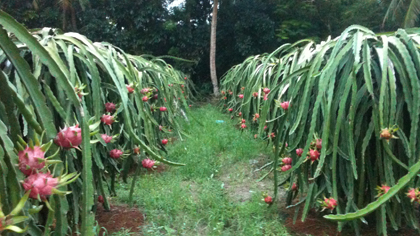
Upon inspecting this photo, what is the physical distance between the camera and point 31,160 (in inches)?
26.7

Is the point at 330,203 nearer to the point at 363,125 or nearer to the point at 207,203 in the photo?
the point at 363,125

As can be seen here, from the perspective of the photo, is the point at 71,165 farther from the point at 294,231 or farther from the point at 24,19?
the point at 24,19

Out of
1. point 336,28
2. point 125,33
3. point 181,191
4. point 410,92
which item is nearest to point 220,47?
point 125,33

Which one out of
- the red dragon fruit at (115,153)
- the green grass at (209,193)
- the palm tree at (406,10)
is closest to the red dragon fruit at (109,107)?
the red dragon fruit at (115,153)

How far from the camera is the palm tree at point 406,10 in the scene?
7.81 metres

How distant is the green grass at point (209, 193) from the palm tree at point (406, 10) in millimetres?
6064

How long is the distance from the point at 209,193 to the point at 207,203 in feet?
0.55

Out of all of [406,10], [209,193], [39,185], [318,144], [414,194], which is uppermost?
[406,10]

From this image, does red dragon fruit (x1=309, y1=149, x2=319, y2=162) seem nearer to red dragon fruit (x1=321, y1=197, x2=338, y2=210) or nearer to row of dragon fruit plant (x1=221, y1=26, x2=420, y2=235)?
row of dragon fruit plant (x1=221, y1=26, x2=420, y2=235)

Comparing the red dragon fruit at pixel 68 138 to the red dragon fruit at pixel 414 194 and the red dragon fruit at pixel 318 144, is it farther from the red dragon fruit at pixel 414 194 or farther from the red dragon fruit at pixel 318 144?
the red dragon fruit at pixel 414 194

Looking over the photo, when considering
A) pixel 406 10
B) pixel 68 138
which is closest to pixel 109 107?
pixel 68 138

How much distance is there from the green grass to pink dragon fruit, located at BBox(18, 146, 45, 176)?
54.5 inches

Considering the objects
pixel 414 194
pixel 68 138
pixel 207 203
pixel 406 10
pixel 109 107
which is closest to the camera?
pixel 68 138

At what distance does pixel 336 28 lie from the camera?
11344 mm
